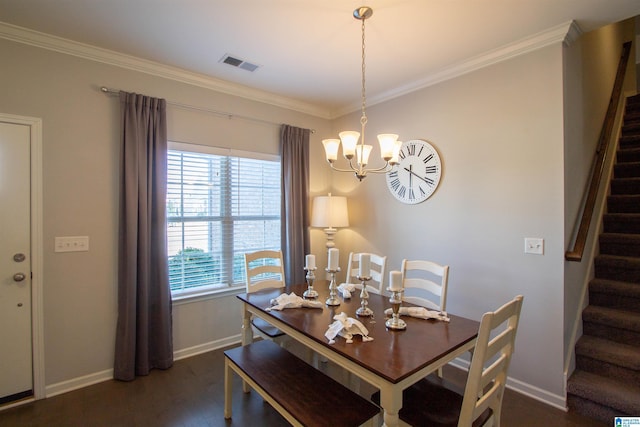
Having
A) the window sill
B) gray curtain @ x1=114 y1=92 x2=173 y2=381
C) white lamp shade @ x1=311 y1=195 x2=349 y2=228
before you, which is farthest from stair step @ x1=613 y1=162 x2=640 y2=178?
gray curtain @ x1=114 y1=92 x2=173 y2=381

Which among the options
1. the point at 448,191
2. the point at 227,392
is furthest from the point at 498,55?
the point at 227,392

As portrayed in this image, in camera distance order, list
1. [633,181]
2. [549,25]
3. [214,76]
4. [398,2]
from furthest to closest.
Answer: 1. [633,181]
2. [214,76]
3. [549,25]
4. [398,2]

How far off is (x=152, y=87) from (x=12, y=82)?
0.94 m

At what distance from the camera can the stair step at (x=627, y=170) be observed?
11.7ft

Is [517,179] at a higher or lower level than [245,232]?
higher

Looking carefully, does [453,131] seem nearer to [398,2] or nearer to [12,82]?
[398,2]

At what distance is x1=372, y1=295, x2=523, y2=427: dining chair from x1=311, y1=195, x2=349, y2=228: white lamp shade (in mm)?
2005

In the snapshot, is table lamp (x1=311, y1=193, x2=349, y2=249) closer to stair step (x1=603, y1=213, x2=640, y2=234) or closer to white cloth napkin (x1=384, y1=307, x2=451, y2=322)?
white cloth napkin (x1=384, y1=307, x2=451, y2=322)

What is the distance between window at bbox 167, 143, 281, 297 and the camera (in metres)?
3.06

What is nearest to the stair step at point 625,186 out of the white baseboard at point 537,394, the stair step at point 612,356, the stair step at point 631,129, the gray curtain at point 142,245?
the stair step at point 631,129

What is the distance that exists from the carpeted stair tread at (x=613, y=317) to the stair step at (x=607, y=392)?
43cm

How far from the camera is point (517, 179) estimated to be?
8.30 feet

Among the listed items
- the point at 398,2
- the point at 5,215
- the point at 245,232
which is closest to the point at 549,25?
the point at 398,2

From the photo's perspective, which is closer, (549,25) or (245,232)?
(549,25)
